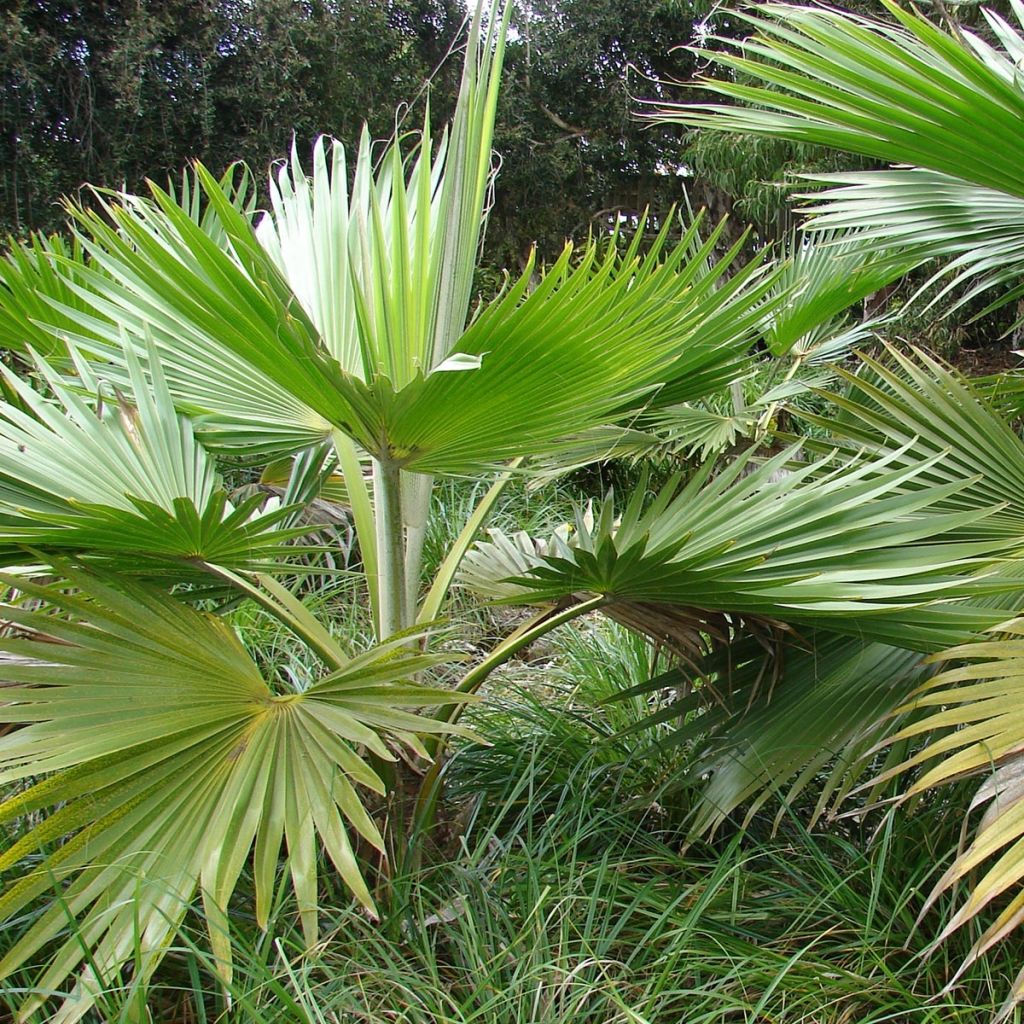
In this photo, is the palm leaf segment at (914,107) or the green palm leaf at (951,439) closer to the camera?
the palm leaf segment at (914,107)

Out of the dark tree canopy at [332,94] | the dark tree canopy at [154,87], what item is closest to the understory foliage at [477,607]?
the dark tree canopy at [332,94]

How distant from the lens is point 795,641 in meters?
1.79

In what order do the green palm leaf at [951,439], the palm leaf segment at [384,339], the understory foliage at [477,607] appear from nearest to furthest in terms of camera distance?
the understory foliage at [477,607]
the palm leaf segment at [384,339]
the green palm leaf at [951,439]

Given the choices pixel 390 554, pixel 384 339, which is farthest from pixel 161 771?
pixel 384 339

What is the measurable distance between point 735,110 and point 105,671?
1500 millimetres

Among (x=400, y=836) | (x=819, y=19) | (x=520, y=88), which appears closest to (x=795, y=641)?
(x=400, y=836)

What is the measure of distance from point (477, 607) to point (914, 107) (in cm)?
120

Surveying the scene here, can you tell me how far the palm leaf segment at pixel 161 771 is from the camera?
3.92 feet

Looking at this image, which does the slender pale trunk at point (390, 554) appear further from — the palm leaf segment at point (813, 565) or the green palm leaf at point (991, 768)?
the green palm leaf at point (991, 768)

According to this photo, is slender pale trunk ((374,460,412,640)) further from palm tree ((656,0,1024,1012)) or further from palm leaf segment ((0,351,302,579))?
palm tree ((656,0,1024,1012))

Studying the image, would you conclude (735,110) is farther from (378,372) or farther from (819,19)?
(378,372)

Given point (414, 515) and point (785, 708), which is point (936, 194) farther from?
point (414, 515)

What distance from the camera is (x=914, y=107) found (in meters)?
1.72

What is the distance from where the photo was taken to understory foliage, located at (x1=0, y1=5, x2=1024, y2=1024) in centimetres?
129
